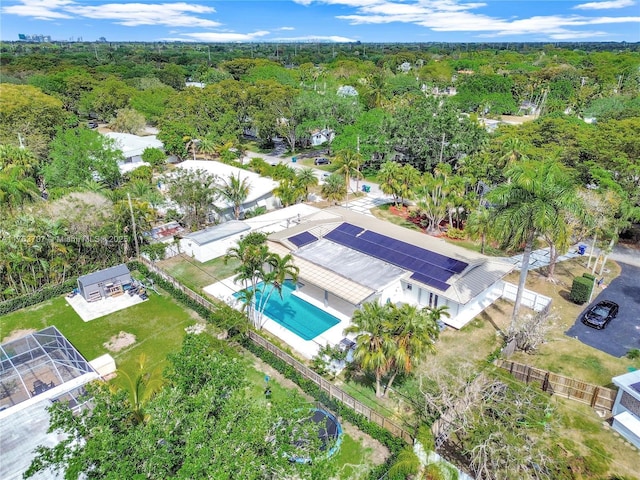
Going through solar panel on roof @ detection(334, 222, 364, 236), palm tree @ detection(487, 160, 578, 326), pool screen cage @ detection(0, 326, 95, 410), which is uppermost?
palm tree @ detection(487, 160, 578, 326)

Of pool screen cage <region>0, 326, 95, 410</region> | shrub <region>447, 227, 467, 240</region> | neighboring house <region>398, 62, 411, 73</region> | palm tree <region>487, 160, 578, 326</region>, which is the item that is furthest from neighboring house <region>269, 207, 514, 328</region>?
neighboring house <region>398, 62, 411, 73</region>

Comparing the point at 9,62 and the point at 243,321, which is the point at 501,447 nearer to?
the point at 243,321

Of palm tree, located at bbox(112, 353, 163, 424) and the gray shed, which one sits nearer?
palm tree, located at bbox(112, 353, 163, 424)

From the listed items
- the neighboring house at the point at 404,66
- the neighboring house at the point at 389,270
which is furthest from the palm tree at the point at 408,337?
the neighboring house at the point at 404,66

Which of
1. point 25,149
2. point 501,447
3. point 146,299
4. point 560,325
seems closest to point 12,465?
point 146,299

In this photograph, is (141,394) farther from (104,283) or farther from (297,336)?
(104,283)

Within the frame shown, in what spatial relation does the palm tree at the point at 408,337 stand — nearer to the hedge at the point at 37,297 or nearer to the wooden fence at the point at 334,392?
the wooden fence at the point at 334,392

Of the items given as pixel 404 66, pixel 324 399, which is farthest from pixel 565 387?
pixel 404 66

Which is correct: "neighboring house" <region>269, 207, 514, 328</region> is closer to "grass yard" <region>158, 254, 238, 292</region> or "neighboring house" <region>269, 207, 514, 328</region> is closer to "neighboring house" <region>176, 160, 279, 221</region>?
Answer: "grass yard" <region>158, 254, 238, 292</region>
